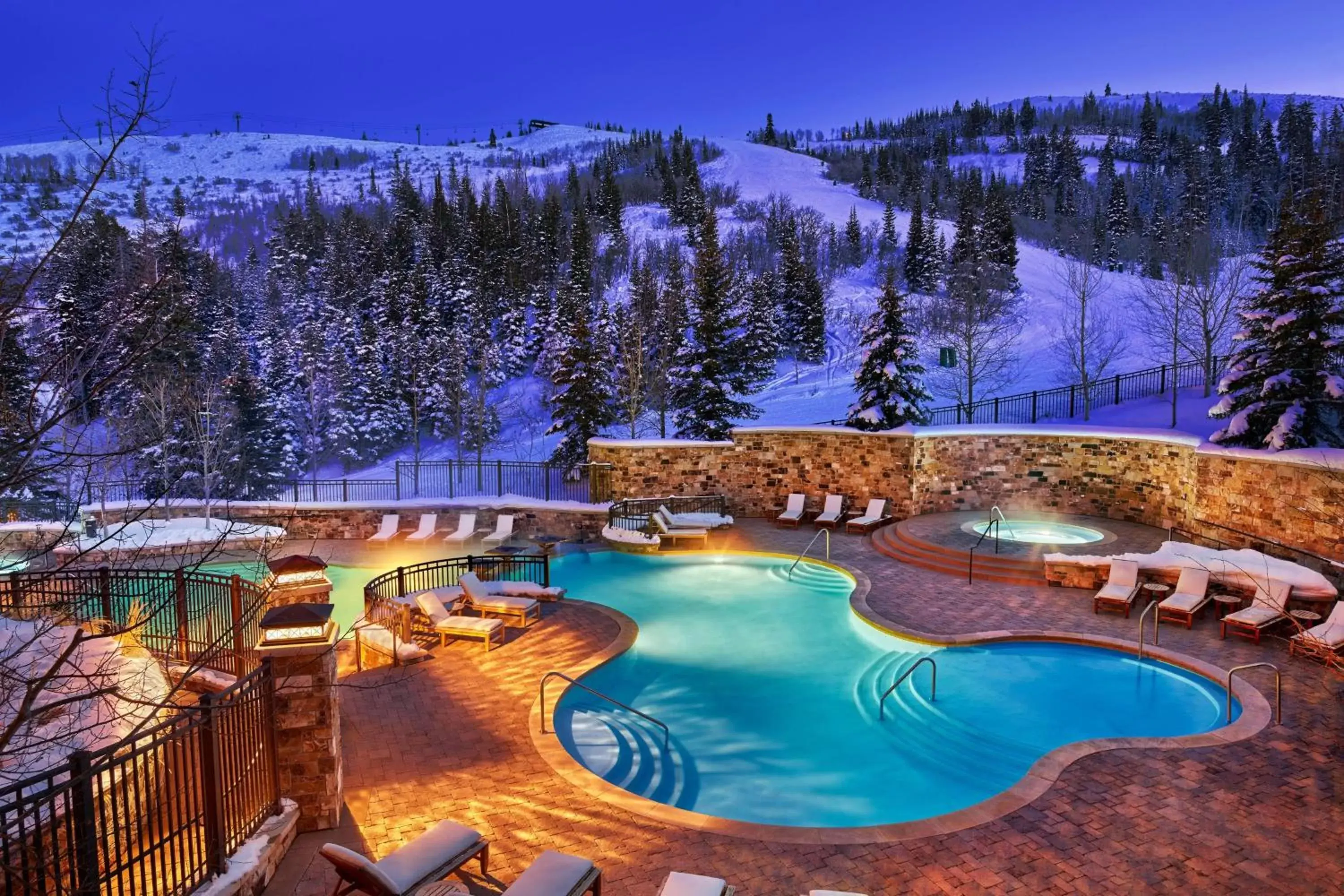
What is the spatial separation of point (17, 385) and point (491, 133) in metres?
172

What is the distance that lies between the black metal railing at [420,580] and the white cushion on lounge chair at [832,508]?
22.0 ft

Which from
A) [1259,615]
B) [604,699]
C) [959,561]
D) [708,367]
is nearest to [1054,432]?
[959,561]

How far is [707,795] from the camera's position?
7379mm

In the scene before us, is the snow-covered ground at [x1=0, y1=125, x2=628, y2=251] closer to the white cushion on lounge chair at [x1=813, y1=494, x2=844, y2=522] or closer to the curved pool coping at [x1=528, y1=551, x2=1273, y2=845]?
the white cushion on lounge chair at [x1=813, y1=494, x2=844, y2=522]

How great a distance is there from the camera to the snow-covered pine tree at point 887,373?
748 inches

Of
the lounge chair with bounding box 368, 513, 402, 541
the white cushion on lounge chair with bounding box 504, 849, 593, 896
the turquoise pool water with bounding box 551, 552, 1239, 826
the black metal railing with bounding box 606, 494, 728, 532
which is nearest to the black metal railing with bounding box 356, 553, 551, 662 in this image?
the black metal railing with bounding box 606, 494, 728, 532

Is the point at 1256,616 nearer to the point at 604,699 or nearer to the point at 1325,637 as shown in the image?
the point at 1325,637

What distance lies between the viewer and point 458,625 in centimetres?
1048

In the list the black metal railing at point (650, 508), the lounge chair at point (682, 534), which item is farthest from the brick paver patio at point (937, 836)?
the black metal railing at point (650, 508)

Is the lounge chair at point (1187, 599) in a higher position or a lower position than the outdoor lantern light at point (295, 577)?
lower

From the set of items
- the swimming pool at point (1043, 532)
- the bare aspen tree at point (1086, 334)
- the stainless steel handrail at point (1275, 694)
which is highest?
the bare aspen tree at point (1086, 334)

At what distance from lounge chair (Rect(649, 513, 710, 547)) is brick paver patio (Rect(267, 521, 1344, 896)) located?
27.1 ft

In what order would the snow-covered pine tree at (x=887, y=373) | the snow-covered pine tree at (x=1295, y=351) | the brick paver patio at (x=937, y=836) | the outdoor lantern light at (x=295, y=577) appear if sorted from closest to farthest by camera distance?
the brick paver patio at (x=937, y=836) → the outdoor lantern light at (x=295, y=577) → the snow-covered pine tree at (x=1295, y=351) → the snow-covered pine tree at (x=887, y=373)

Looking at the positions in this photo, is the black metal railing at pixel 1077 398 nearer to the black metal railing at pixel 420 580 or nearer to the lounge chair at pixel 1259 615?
the black metal railing at pixel 420 580
